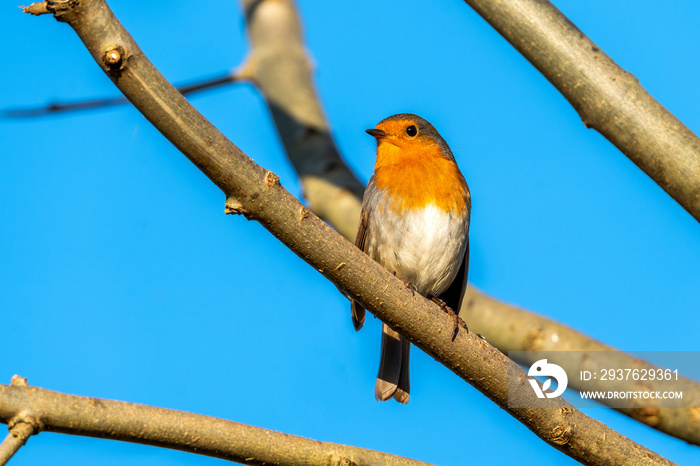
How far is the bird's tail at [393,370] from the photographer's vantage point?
5414 mm

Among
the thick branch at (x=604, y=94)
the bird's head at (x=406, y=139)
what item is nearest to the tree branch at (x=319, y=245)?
the thick branch at (x=604, y=94)

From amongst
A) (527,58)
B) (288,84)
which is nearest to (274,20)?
(288,84)

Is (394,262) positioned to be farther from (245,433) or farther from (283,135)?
(245,433)

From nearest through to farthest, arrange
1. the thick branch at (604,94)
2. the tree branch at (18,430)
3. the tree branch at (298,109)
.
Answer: the tree branch at (18,430) < the thick branch at (604,94) < the tree branch at (298,109)

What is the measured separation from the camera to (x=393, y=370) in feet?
18.1

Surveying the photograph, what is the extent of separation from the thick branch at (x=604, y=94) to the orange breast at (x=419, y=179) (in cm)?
186

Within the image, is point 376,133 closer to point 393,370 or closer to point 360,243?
point 360,243

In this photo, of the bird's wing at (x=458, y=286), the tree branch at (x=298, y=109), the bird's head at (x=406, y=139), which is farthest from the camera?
the bird's wing at (x=458, y=286)

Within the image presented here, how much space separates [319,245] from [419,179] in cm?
236

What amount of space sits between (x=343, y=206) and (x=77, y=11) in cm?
323

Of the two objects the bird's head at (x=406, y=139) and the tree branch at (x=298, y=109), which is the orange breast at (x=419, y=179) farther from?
the tree branch at (x=298, y=109)

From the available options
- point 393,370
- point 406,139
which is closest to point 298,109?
point 406,139

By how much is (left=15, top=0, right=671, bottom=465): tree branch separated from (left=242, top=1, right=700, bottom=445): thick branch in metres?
0.82

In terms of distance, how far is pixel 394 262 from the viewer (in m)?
5.28
